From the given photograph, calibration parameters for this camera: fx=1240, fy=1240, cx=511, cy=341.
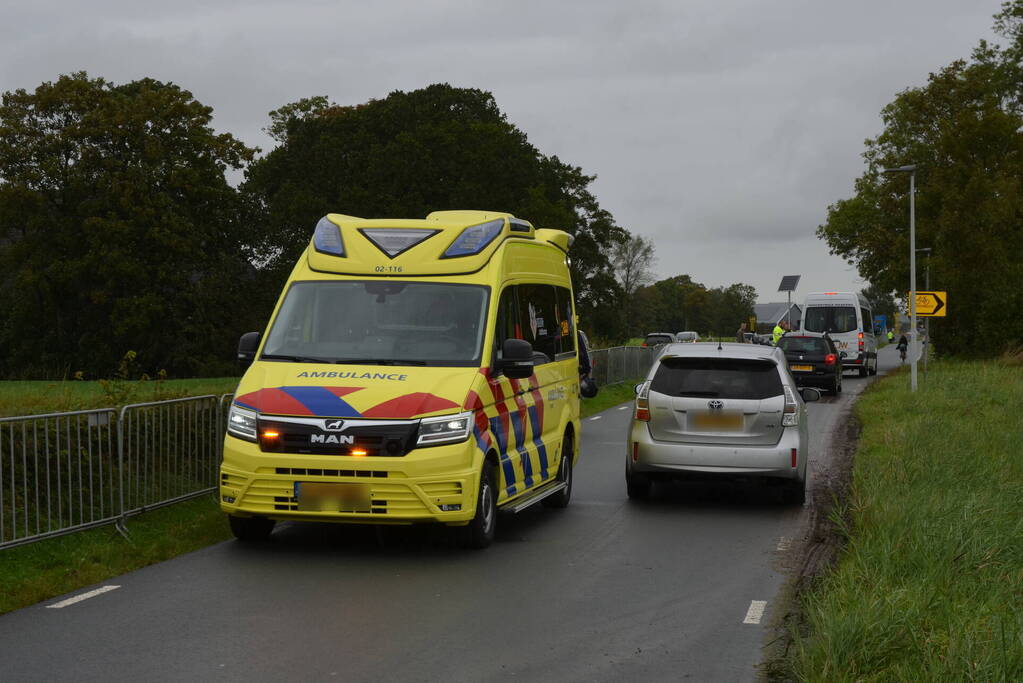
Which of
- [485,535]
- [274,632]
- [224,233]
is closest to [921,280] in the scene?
[224,233]

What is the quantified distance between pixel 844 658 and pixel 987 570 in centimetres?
245

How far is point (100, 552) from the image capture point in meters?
8.95

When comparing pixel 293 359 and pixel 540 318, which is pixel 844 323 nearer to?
pixel 540 318

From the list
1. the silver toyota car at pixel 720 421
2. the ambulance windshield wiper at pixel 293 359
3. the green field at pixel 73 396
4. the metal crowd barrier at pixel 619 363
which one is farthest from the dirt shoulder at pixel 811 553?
the metal crowd barrier at pixel 619 363

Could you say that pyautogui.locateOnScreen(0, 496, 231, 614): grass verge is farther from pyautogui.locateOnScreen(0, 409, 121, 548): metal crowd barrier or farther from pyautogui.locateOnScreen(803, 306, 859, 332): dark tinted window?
pyautogui.locateOnScreen(803, 306, 859, 332): dark tinted window

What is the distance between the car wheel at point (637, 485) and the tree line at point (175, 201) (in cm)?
3517

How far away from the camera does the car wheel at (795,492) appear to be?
40.1 feet

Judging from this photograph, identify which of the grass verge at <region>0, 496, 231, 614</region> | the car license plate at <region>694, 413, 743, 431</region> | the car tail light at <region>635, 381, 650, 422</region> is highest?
the car tail light at <region>635, 381, 650, 422</region>

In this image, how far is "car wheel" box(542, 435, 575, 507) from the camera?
12219 millimetres

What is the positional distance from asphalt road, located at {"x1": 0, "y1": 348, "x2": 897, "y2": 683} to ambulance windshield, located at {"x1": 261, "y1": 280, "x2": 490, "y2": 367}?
1515 millimetres

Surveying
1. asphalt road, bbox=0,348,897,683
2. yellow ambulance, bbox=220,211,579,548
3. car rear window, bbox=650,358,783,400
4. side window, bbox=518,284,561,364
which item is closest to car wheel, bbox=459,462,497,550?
yellow ambulance, bbox=220,211,579,548

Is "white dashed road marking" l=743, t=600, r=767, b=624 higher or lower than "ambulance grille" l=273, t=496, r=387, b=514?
lower

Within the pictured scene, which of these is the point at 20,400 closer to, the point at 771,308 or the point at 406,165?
the point at 406,165

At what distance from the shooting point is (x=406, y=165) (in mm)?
51156
